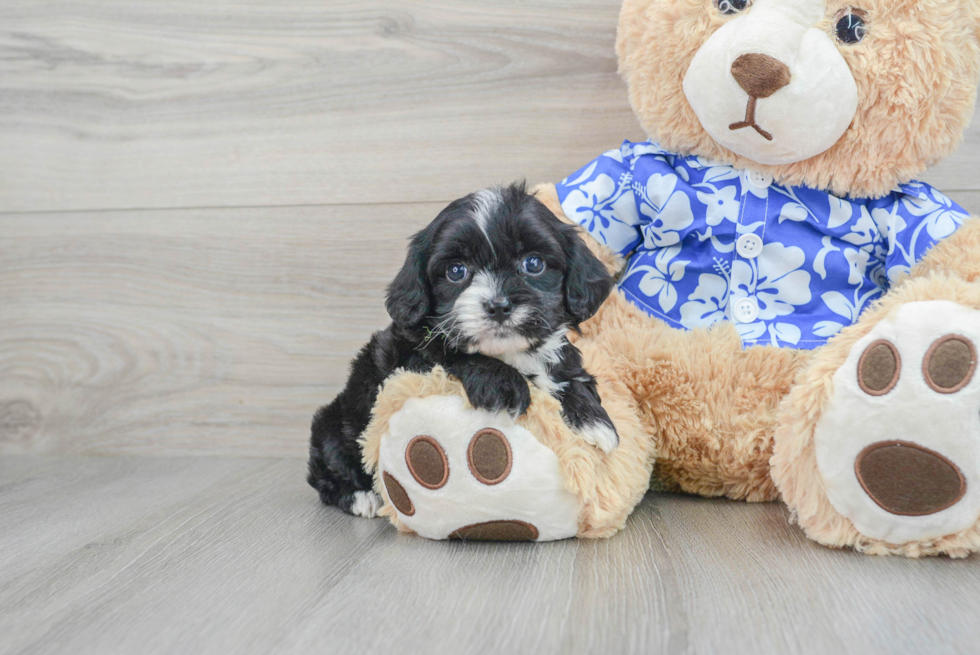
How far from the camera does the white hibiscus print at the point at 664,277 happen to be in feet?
5.26

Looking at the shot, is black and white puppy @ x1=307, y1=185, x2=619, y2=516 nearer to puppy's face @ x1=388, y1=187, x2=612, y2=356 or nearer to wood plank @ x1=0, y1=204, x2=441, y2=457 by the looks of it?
puppy's face @ x1=388, y1=187, x2=612, y2=356

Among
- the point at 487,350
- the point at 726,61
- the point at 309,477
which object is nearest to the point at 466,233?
the point at 487,350

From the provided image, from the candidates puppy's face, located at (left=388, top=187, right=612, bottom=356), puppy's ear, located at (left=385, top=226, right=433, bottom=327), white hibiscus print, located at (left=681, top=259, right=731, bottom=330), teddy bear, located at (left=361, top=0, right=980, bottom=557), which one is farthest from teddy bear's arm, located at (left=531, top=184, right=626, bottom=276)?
puppy's ear, located at (left=385, top=226, right=433, bottom=327)

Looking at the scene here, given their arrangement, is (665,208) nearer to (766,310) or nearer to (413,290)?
(766,310)

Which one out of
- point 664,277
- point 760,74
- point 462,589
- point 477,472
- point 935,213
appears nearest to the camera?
point 462,589

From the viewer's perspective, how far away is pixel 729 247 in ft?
5.14

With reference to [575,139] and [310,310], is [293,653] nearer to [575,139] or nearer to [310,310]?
[310,310]

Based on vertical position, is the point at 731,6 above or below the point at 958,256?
above

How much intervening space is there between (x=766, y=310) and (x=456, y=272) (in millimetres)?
671

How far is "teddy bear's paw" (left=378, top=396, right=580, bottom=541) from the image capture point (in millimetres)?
1246

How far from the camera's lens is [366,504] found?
62.4 inches

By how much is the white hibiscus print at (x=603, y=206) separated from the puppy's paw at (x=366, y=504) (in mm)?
739

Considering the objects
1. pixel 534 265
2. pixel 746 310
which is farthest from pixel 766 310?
pixel 534 265

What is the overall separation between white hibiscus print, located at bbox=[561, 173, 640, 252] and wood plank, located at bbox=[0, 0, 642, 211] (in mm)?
356
